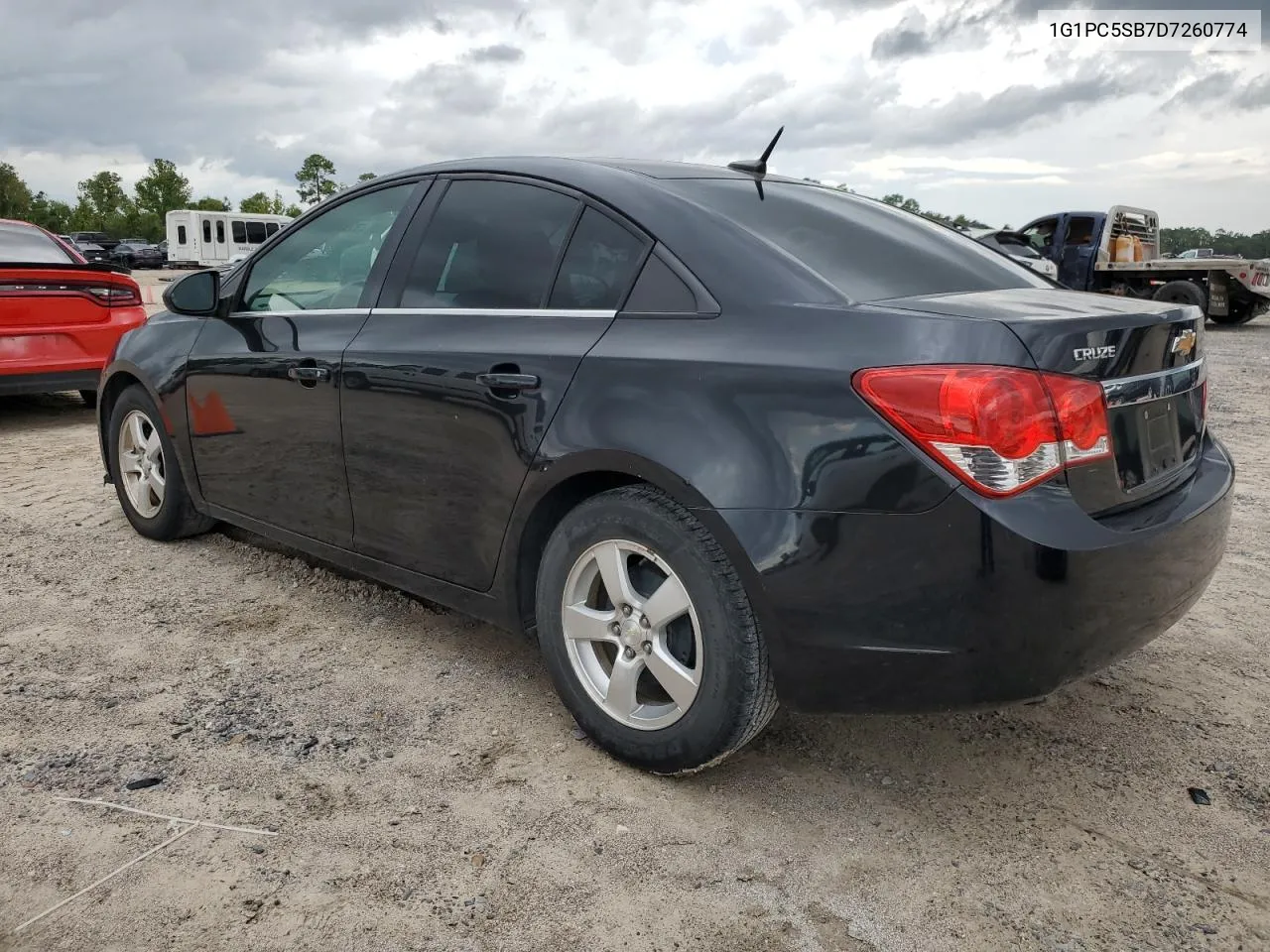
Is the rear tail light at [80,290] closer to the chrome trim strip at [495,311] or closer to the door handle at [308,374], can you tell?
the door handle at [308,374]

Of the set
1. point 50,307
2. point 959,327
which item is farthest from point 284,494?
point 50,307

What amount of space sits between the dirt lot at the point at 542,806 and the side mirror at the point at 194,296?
1.13 m

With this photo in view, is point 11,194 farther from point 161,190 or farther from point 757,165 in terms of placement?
point 757,165

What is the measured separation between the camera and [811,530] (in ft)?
7.13

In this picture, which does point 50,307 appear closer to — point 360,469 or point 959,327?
point 360,469

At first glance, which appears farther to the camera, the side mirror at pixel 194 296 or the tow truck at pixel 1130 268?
the tow truck at pixel 1130 268

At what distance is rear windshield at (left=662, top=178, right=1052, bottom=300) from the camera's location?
2.54m

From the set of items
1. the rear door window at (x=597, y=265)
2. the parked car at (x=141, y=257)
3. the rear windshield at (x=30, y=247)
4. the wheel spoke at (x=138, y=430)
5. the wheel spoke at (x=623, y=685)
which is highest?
the parked car at (x=141, y=257)

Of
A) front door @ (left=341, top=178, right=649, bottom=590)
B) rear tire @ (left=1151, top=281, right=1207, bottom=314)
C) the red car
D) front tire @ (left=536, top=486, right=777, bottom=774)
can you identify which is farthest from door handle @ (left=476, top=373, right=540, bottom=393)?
rear tire @ (left=1151, top=281, right=1207, bottom=314)

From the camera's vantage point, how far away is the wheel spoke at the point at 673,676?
7.91ft

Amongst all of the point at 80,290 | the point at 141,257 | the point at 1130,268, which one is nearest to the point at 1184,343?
the point at 80,290

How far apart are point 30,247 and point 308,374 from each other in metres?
5.76

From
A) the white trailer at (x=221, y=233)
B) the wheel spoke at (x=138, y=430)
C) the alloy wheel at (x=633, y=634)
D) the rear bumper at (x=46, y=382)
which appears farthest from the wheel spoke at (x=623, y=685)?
the white trailer at (x=221, y=233)

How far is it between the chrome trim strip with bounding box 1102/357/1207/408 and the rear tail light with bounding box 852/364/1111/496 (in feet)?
0.49
